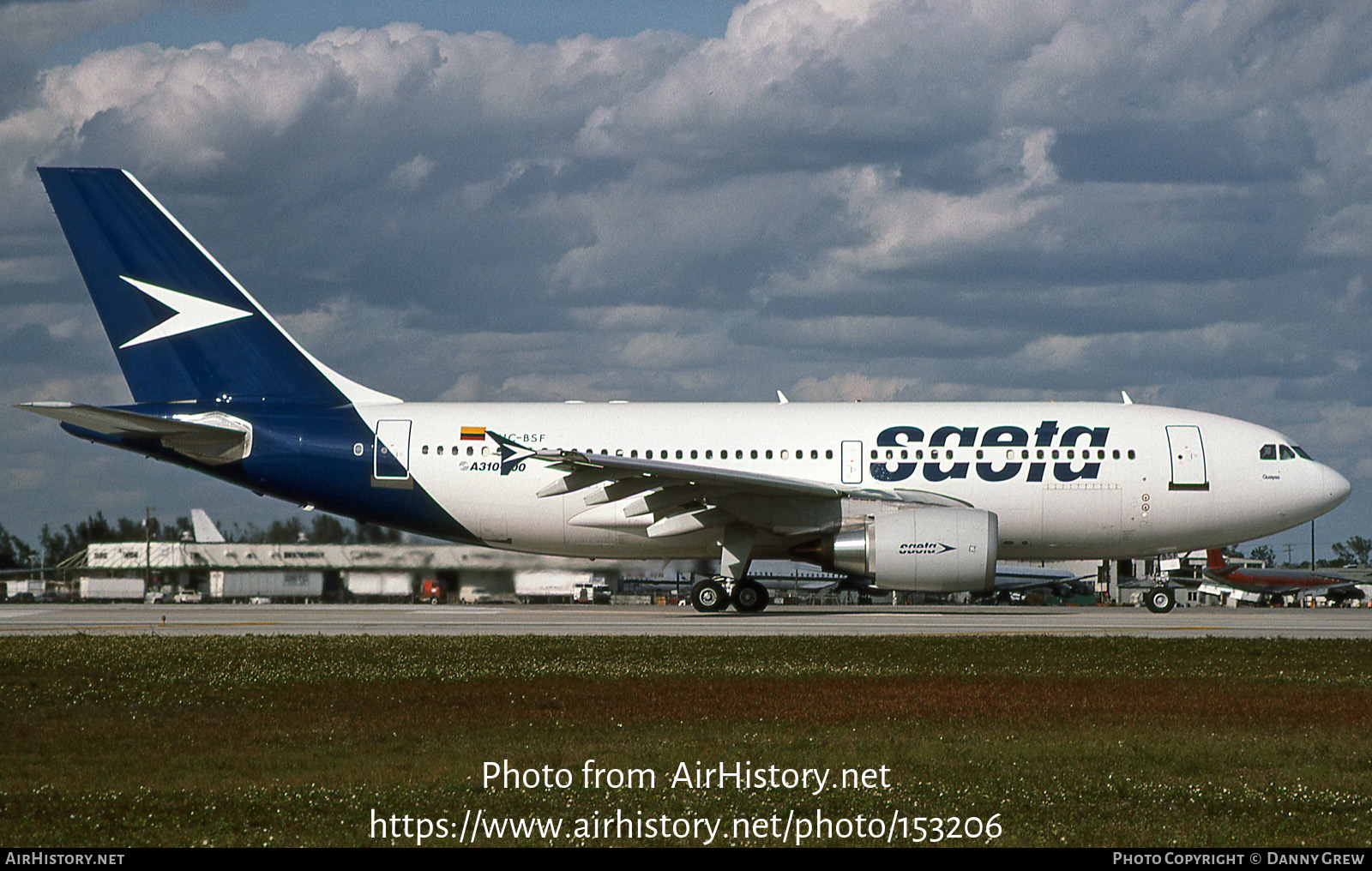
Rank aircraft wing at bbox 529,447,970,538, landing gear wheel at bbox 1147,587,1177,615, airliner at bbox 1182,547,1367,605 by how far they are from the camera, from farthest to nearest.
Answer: airliner at bbox 1182,547,1367,605, landing gear wheel at bbox 1147,587,1177,615, aircraft wing at bbox 529,447,970,538

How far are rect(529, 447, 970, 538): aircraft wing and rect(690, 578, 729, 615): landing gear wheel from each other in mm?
1086

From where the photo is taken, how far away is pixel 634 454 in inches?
927

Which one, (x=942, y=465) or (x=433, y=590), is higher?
(x=942, y=465)

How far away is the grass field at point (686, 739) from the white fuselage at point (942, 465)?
7.92m

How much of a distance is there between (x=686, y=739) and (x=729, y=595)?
48.0ft

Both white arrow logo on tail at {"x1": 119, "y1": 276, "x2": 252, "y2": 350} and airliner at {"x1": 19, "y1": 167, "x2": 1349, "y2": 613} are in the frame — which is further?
white arrow logo on tail at {"x1": 119, "y1": 276, "x2": 252, "y2": 350}

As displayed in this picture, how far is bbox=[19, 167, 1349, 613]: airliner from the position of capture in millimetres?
22906

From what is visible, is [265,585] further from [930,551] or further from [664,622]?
[930,551]

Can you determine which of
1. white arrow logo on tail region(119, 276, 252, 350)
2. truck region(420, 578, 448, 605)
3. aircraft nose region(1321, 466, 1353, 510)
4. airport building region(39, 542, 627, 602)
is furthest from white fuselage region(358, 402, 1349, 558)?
white arrow logo on tail region(119, 276, 252, 350)

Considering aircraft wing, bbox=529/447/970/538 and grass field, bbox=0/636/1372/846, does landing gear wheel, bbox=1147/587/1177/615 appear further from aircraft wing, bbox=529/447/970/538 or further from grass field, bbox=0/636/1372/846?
grass field, bbox=0/636/1372/846

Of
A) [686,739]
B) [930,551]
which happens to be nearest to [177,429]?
[930,551]

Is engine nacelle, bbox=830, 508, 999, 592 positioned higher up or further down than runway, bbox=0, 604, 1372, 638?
higher up

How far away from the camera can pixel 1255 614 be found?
2467 cm
